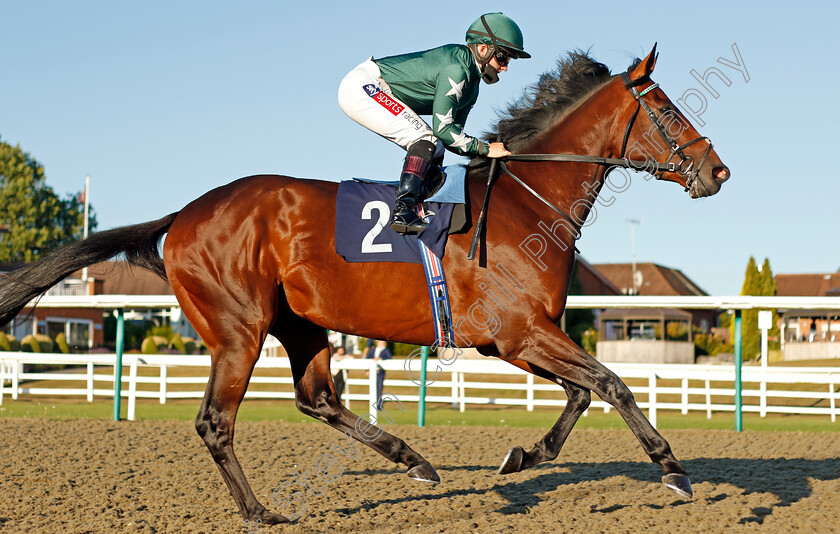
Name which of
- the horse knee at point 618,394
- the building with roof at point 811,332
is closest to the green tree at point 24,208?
the building with roof at point 811,332

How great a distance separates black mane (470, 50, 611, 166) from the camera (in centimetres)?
447

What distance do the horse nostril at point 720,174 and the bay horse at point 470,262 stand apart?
1 cm

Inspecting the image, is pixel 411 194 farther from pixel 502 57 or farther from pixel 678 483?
pixel 678 483

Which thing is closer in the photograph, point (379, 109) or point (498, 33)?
point (498, 33)

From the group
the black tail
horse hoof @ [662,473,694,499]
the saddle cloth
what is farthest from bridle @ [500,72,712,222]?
the black tail

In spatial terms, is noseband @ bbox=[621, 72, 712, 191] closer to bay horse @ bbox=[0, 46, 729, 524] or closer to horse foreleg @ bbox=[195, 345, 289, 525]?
bay horse @ bbox=[0, 46, 729, 524]

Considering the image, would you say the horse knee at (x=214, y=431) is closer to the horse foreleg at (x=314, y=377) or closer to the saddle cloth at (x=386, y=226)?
the horse foreleg at (x=314, y=377)

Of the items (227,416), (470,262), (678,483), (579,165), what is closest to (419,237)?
(470,262)

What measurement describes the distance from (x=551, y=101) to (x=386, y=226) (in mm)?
1283

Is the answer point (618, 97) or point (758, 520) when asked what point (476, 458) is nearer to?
point (758, 520)

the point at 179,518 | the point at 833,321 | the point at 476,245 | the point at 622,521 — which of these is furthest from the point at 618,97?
the point at 833,321

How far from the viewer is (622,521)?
414 cm

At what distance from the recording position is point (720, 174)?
13.5 ft

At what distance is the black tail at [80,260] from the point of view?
4.74 m
